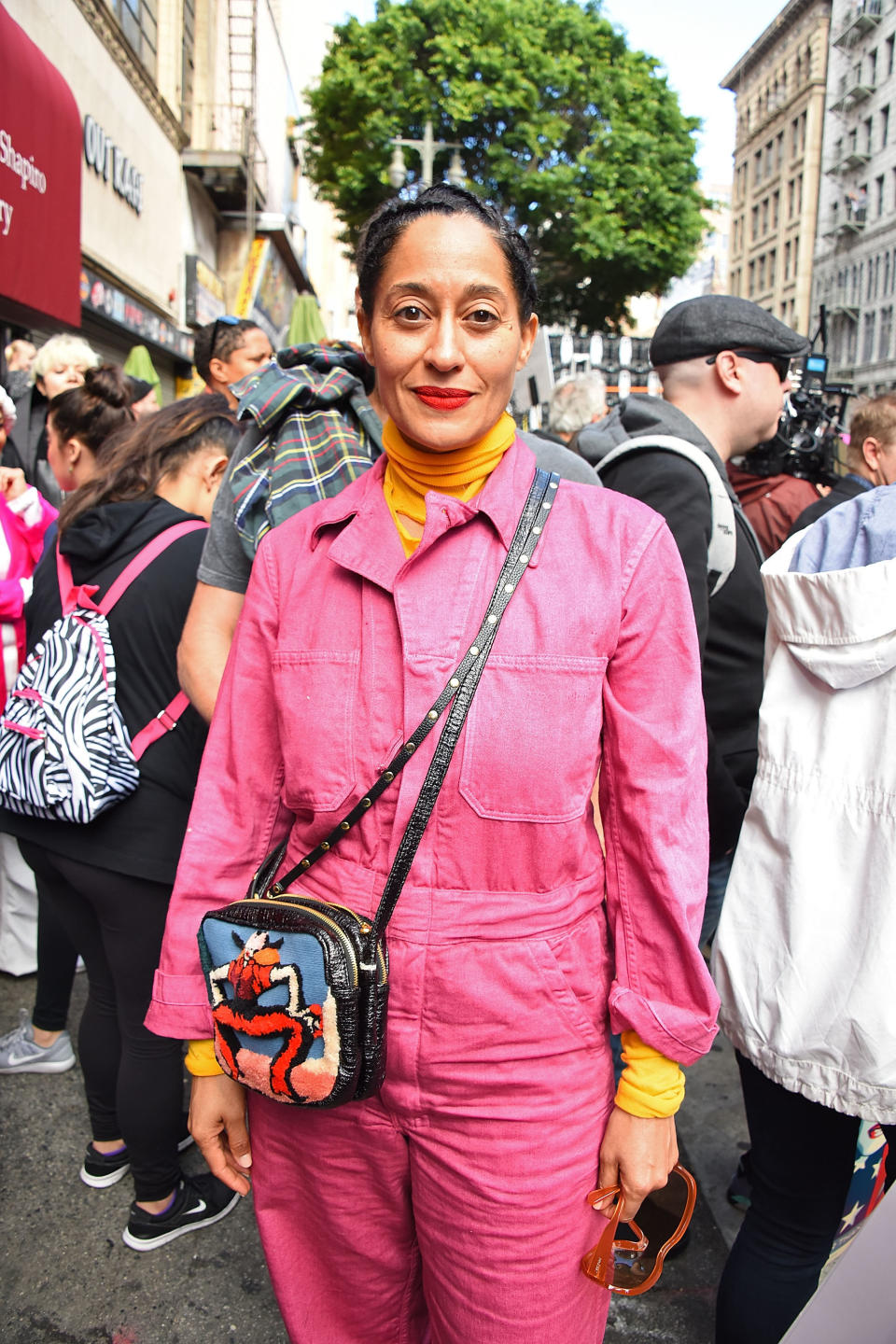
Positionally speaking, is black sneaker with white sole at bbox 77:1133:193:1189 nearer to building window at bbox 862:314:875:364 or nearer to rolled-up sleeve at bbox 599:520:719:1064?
rolled-up sleeve at bbox 599:520:719:1064

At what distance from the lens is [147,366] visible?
25.6ft

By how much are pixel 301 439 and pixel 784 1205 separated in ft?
5.84

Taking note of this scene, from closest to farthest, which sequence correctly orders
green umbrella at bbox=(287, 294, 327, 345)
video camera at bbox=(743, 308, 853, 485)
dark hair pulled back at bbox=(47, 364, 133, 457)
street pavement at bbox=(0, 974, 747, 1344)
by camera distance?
street pavement at bbox=(0, 974, 747, 1344), dark hair pulled back at bbox=(47, 364, 133, 457), video camera at bbox=(743, 308, 853, 485), green umbrella at bbox=(287, 294, 327, 345)

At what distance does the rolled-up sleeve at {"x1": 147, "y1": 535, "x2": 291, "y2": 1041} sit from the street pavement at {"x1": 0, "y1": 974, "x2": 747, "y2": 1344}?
130 cm

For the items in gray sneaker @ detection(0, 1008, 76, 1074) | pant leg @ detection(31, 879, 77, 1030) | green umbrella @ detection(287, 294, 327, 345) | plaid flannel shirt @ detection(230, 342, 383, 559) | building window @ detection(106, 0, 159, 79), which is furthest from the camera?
building window @ detection(106, 0, 159, 79)

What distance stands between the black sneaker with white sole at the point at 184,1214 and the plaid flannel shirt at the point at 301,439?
5.98 feet

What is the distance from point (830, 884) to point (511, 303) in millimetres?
1097

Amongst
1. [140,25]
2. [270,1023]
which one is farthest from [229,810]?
[140,25]

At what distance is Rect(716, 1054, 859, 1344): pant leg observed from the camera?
70.6 inches

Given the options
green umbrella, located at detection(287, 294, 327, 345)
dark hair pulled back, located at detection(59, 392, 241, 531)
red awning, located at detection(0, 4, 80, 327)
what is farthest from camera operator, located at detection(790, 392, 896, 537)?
red awning, located at detection(0, 4, 80, 327)

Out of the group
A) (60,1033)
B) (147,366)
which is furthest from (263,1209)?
(147,366)

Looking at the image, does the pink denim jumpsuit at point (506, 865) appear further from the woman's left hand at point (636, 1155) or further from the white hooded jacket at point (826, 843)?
the white hooded jacket at point (826, 843)

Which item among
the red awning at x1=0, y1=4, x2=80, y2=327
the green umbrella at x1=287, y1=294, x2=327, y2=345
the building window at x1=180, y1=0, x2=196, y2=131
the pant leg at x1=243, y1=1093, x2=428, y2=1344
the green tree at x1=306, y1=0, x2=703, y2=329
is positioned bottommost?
the pant leg at x1=243, y1=1093, x2=428, y2=1344

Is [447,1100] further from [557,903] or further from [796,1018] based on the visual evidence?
[796,1018]
